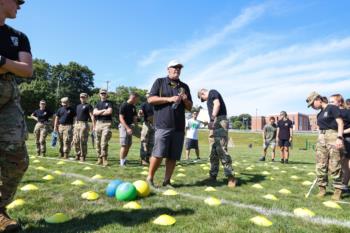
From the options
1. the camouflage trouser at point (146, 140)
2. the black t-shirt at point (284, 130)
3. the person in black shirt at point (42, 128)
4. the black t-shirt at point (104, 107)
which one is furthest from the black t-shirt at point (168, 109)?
the black t-shirt at point (284, 130)

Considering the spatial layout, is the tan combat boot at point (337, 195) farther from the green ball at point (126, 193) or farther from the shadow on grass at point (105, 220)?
the green ball at point (126, 193)

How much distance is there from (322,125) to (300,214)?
2.57m

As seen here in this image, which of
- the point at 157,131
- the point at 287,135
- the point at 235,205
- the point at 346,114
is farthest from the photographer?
the point at 287,135

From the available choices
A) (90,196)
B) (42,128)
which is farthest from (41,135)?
(90,196)

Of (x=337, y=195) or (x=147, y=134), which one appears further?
(x=147, y=134)

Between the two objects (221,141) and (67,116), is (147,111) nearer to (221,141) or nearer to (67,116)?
(67,116)

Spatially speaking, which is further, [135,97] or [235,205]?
[135,97]

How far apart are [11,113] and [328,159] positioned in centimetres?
559

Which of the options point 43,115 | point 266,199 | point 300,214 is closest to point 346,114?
point 266,199

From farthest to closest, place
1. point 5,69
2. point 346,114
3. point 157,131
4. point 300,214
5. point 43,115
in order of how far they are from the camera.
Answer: point 43,115 < point 346,114 < point 157,131 < point 300,214 < point 5,69

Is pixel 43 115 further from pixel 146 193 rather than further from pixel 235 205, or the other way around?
pixel 235 205

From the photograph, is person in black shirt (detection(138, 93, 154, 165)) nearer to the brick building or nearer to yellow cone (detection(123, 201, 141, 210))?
yellow cone (detection(123, 201, 141, 210))

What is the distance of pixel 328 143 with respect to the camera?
6699mm

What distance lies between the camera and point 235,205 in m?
5.31
